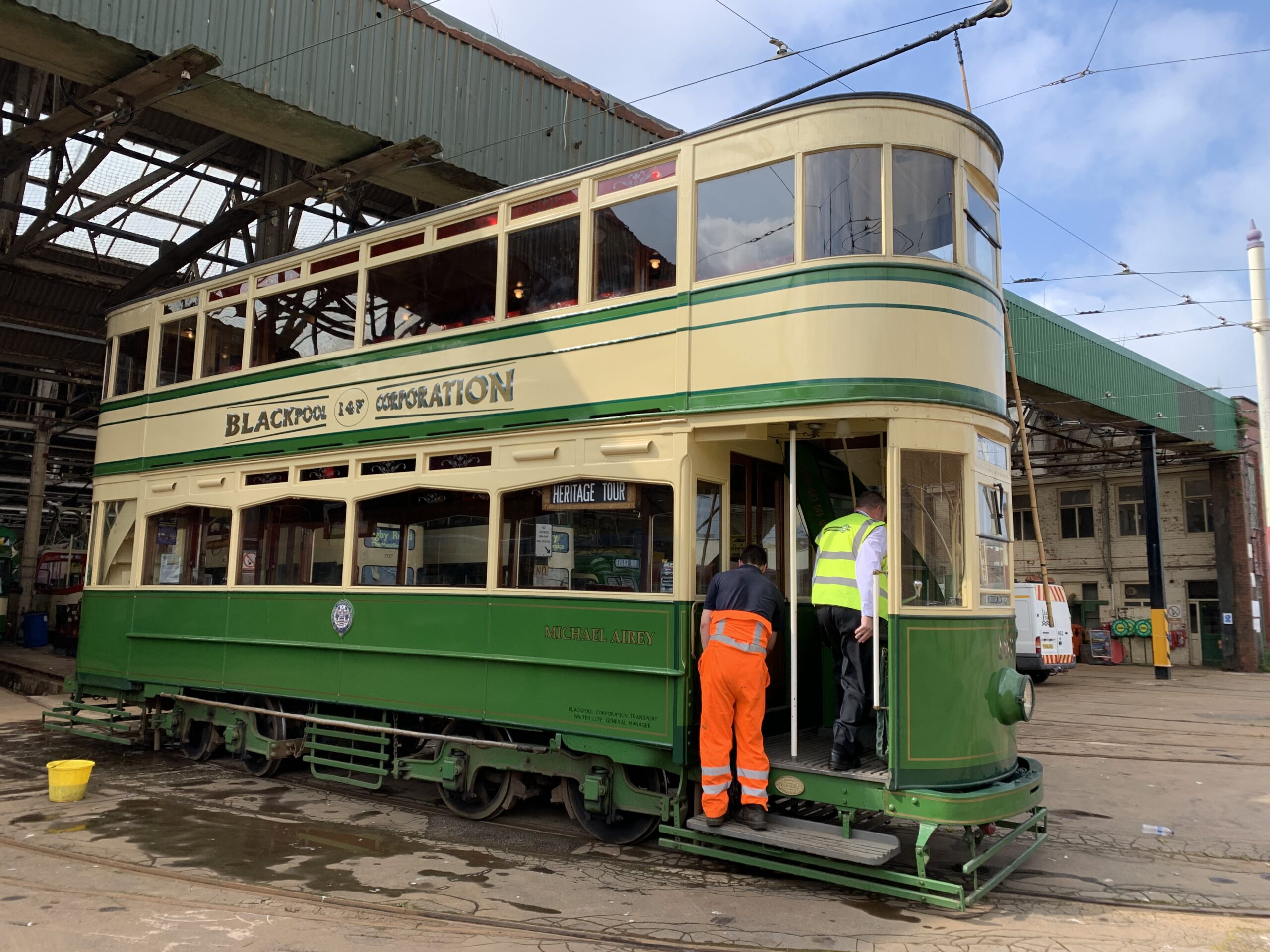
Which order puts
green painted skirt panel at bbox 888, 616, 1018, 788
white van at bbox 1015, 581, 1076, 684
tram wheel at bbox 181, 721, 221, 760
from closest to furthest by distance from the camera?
green painted skirt panel at bbox 888, 616, 1018, 788, tram wheel at bbox 181, 721, 221, 760, white van at bbox 1015, 581, 1076, 684

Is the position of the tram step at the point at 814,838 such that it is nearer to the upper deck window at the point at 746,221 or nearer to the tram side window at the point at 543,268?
the upper deck window at the point at 746,221

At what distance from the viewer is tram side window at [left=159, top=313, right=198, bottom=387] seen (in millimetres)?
8930

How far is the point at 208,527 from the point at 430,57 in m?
5.62

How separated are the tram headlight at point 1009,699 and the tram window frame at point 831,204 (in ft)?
8.19

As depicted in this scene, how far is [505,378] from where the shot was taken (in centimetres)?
650

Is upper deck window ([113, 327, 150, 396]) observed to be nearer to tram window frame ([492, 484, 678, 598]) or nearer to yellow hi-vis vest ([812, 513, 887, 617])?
tram window frame ([492, 484, 678, 598])

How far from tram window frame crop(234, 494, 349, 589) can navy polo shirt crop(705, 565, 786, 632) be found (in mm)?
3267

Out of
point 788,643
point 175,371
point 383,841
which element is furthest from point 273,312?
point 788,643

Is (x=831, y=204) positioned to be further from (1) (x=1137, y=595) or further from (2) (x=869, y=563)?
(1) (x=1137, y=595)

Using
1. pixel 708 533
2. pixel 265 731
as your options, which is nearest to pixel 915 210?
pixel 708 533

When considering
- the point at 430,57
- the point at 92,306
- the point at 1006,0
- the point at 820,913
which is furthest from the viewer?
the point at 92,306

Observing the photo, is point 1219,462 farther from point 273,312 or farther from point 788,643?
point 273,312

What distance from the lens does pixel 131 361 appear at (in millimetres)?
9641

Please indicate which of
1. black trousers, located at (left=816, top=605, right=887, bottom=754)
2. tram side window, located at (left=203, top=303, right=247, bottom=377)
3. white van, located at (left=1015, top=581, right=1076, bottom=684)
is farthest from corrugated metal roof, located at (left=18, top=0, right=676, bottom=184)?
white van, located at (left=1015, top=581, right=1076, bottom=684)
